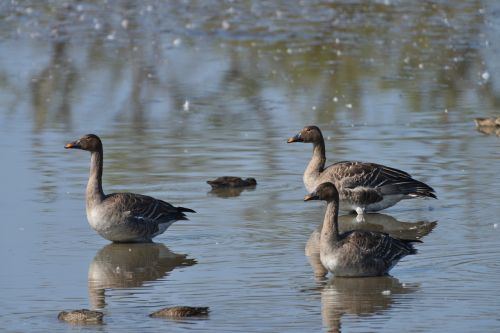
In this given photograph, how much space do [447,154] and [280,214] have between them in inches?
170

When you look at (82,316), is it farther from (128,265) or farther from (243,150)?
(243,150)

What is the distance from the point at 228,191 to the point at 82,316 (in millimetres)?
6050

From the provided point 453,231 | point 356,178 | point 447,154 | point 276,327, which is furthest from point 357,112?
point 276,327

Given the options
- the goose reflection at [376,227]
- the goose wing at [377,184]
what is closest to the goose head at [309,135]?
the goose wing at [377,184]

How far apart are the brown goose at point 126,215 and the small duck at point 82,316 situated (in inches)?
123

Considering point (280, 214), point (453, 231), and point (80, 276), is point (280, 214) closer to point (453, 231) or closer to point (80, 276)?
point (453, 231)

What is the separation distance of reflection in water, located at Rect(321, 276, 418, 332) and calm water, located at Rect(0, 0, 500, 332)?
28 millimetres

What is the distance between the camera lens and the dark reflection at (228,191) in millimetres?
16203

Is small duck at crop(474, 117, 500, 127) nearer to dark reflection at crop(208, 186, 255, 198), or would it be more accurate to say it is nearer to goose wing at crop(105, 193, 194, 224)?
dark reflection at crop(208, 186, 255, 198)

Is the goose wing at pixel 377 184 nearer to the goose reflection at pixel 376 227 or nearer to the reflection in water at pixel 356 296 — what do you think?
the goose reflection at pixel 376 227

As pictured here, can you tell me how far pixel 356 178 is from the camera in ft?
50.4

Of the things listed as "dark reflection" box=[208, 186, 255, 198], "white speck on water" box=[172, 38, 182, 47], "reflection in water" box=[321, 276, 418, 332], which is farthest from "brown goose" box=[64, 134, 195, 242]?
"white speck on water" box=[172, 38, 182, 47]

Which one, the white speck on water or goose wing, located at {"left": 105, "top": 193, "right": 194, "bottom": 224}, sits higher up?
goose wing, located at {"left": 105, "top": 193, "right": 194, "bottom": 224}

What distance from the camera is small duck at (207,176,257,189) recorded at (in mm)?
16297
